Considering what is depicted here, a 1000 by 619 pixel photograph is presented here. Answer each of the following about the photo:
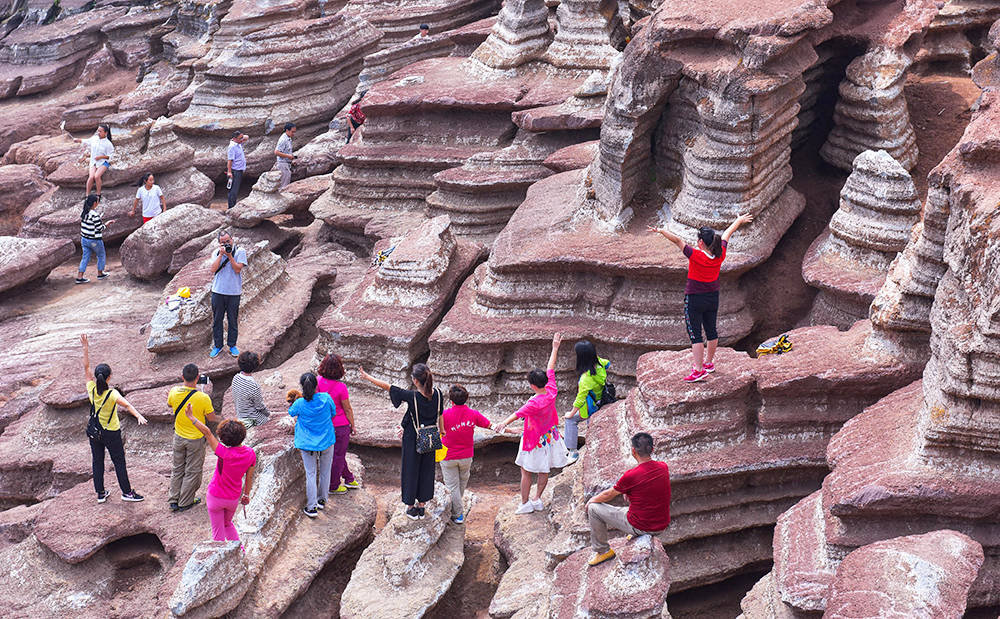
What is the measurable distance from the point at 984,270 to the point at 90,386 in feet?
26.8

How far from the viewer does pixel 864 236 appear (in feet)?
39.9

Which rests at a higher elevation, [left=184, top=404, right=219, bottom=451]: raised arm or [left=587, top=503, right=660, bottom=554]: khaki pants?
[left=587, top=503, right=660, bottom=554]: khaki pants

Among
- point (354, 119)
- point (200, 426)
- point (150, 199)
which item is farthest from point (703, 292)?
point (354, 119)

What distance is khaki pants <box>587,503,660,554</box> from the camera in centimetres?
835

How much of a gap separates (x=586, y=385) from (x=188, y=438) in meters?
3.88

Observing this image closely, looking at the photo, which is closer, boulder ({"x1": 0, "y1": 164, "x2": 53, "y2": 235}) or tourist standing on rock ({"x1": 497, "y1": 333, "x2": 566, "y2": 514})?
tourist standing on rock ({"x1": 497, "y1": 333, "x2": 566, "y2": 514})

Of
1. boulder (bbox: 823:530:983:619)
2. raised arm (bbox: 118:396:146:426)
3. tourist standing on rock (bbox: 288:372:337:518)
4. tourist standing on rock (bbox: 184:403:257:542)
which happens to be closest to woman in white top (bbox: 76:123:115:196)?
raised arm (bbox: 118:396:146:426)

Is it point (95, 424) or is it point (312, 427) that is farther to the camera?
point (95, 424)

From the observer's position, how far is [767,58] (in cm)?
1211

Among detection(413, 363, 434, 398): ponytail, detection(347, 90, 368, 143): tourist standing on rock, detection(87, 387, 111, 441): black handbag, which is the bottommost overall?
detection(87, 387, 111, 441): black handbag

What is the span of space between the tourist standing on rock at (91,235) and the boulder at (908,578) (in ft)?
46.7

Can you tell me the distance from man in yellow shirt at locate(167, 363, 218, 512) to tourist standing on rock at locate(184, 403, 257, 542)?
1.15 metres

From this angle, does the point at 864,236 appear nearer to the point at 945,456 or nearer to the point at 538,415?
the point at 538,415

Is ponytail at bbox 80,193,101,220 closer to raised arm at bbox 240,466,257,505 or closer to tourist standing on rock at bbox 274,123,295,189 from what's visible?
tourist standing on rock at bbox 274,123,295,189
